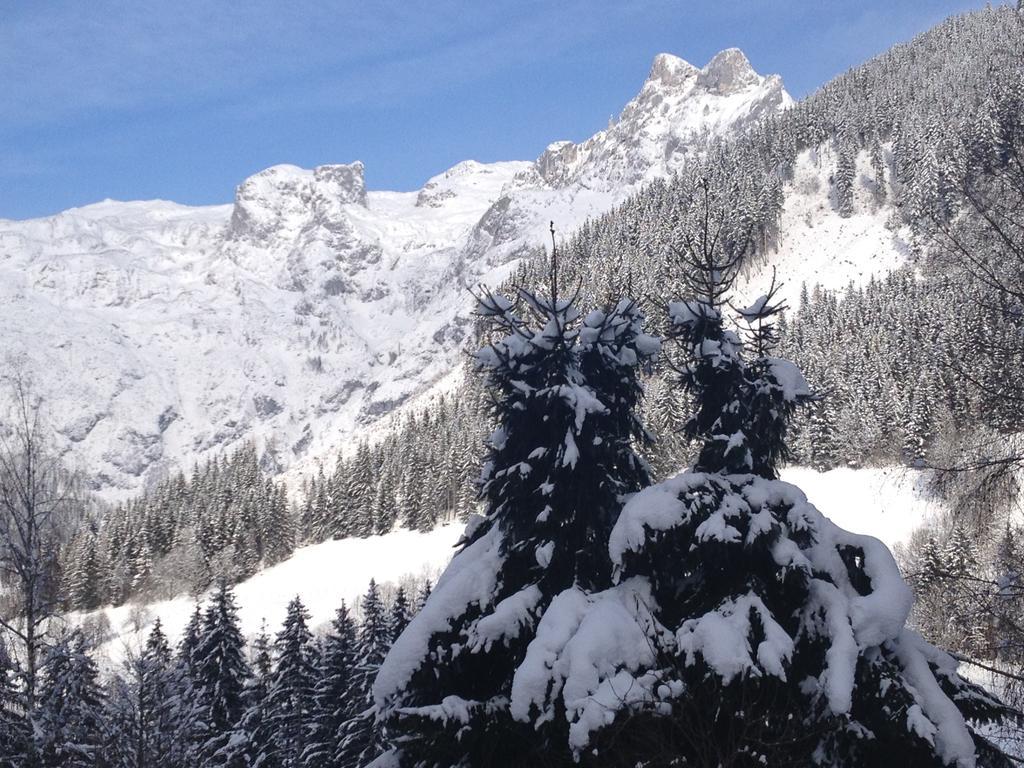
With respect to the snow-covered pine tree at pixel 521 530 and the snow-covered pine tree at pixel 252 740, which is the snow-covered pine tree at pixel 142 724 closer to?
the snow-covered pine tree at pixel 252 740

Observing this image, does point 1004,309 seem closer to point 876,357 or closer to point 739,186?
point 876,357

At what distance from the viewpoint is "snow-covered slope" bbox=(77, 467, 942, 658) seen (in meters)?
60.0

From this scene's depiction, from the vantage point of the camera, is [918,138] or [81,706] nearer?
[81,706]

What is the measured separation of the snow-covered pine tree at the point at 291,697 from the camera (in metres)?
28.4

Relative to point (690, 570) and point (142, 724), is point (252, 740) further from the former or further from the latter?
point (690, 570)

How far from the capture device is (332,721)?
27.7 meters

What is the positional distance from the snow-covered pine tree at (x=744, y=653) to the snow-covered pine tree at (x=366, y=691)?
56.2 feet

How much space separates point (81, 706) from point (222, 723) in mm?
18162

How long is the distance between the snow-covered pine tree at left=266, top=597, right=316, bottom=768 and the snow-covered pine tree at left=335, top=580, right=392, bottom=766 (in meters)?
3.20

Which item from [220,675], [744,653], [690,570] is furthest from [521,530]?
[220,675]

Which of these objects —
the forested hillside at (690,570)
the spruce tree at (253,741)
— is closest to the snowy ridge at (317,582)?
the spruce tree at (253,741)

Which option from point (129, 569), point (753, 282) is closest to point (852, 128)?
point (753, 282)

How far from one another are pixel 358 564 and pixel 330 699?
5568 cm

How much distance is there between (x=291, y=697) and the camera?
29688 millimetres
